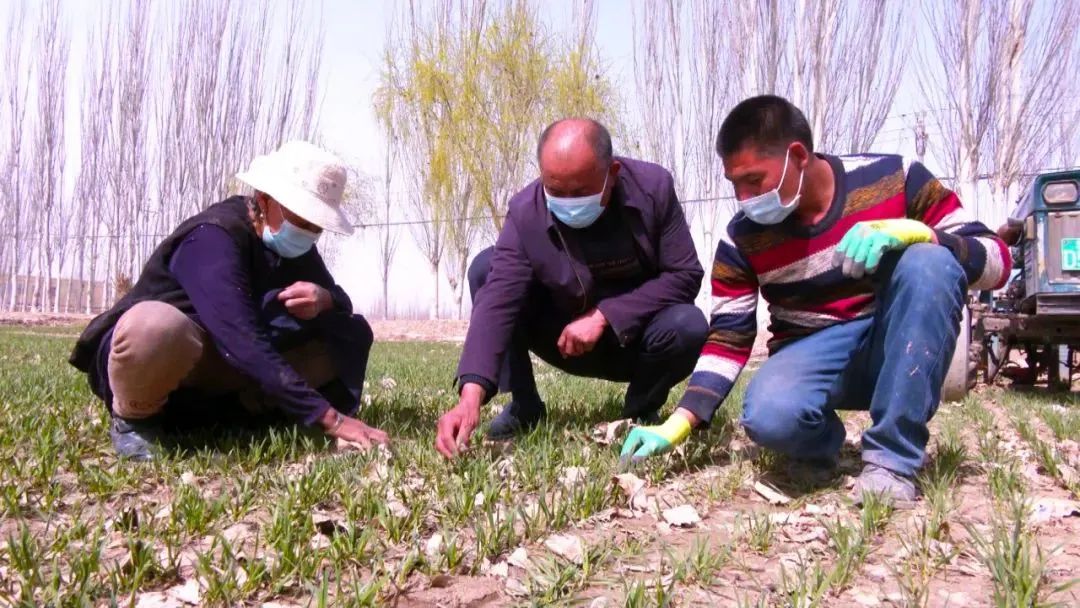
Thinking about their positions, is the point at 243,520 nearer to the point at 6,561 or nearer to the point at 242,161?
the point at 6,561

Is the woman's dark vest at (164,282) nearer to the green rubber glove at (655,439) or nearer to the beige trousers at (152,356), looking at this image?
the beige trousers at (152,356)

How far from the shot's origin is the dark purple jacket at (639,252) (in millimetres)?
3670

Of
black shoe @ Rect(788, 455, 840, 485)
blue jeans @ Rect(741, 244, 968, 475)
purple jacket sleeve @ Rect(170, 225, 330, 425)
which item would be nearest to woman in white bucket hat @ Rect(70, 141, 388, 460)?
purple jacket sleeve @ Rect(170, 225, 330, 425)

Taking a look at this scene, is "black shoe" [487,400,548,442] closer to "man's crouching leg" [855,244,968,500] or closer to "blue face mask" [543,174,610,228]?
"blue face mask" [543,174,610,228]

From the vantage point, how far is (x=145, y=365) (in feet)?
10.0

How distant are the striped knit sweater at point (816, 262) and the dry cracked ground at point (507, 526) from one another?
42 cm

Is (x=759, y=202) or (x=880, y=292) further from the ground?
(x=759, y=202)

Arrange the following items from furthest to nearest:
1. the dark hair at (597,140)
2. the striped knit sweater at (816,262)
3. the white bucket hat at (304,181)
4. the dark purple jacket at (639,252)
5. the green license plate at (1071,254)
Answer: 1. the green license plate at (1071,254)
2. the dark purple jacket at (639,252)
3. the dark hair at (597,140)
4. the white bucket hat at (304,181)
5. the striped knit sweater at (816,262)

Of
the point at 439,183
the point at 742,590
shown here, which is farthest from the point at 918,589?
the point at 439,183

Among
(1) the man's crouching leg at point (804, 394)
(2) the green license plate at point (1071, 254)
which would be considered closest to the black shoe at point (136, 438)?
(1) the man's crouching leg at point (804, 394)

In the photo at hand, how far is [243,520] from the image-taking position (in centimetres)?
242

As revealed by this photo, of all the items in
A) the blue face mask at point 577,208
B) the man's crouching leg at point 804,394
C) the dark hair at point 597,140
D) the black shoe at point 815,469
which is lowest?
the black shoe at point 815,469

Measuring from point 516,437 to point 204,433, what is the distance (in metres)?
1.33

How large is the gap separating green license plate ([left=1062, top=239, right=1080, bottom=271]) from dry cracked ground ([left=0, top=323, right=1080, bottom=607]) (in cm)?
371
